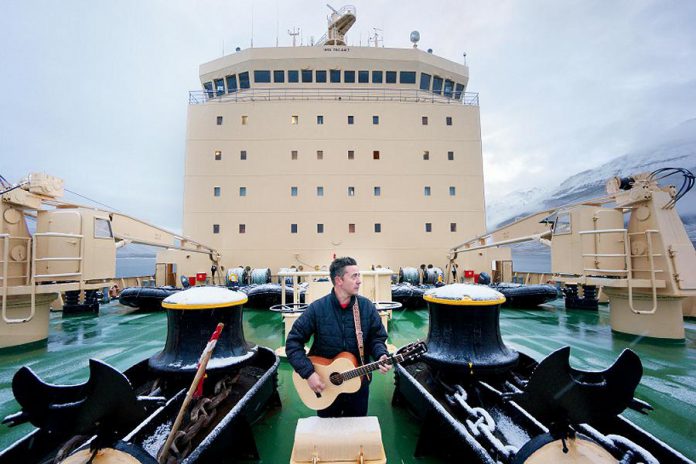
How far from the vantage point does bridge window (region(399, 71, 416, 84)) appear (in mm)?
15763

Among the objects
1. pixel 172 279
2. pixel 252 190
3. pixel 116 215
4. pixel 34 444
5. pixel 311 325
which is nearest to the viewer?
pixel 34 444

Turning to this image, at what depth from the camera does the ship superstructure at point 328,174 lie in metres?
14.0

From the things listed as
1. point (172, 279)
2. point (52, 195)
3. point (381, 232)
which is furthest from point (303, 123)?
point (52, 195)

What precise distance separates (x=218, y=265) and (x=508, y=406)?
12741mm

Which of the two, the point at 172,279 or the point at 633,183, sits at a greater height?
the point at 633,183

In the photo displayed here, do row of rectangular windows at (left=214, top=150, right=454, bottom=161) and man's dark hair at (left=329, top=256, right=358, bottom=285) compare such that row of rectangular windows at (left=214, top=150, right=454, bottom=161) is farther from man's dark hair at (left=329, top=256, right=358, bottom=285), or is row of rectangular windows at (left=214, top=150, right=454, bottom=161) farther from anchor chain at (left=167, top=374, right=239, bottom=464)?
man's dark hair at (left=329, top=256, right=358, bottom=285)

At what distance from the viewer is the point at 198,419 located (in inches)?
93.7

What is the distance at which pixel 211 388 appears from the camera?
289cm

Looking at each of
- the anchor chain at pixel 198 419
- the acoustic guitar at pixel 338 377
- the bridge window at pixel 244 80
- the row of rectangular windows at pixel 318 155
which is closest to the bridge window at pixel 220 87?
the bridge window at pixel 244 80

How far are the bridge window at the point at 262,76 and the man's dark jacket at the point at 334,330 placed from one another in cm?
1591

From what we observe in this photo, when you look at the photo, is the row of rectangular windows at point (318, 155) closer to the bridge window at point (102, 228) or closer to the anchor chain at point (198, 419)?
the bridge window at point (102, 228)

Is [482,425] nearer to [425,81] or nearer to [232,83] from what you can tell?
[425,81]

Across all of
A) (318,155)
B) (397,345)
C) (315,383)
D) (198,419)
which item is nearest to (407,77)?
(318,155)

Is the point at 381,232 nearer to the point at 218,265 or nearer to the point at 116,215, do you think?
the point at 218,265
